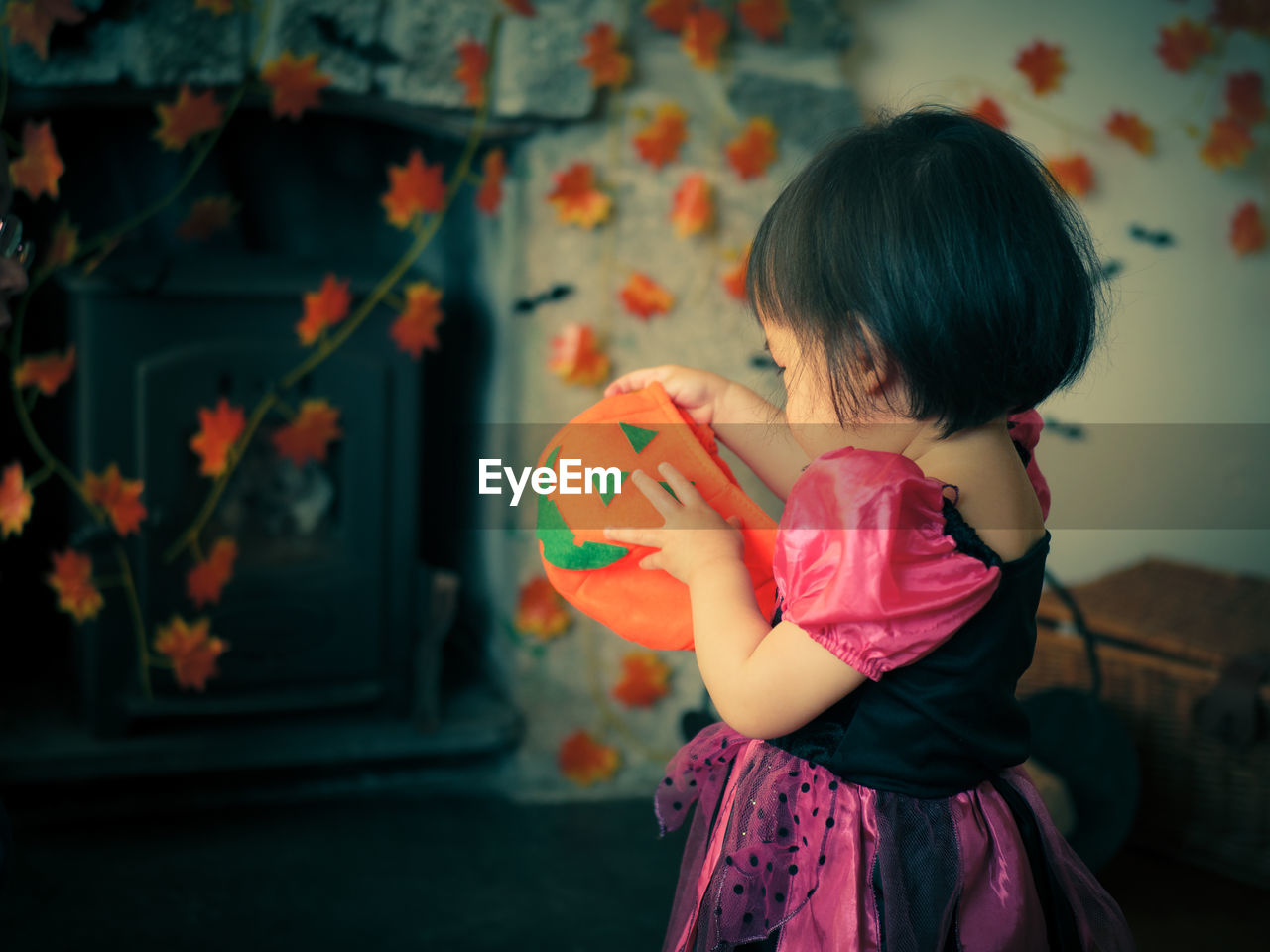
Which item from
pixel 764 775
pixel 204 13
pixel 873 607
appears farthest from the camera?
pixel 204 13

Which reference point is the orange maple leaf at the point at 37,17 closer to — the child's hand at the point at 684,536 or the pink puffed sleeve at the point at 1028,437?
the child's hand at the point at 684,536

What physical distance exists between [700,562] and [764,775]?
0.16m

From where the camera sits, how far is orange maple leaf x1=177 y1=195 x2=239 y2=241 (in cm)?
161

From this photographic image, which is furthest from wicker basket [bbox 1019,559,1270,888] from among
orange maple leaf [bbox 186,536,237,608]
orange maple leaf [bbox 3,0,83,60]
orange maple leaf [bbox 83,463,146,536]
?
orange maple leaf [bbox 3,0,83,60]

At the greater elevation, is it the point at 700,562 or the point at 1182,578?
the point at 700,562

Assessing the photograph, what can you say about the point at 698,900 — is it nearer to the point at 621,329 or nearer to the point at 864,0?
the point at 621,329

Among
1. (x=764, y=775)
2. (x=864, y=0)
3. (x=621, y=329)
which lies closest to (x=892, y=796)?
(x=764, y=775)

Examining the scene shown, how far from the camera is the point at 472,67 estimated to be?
144 cm

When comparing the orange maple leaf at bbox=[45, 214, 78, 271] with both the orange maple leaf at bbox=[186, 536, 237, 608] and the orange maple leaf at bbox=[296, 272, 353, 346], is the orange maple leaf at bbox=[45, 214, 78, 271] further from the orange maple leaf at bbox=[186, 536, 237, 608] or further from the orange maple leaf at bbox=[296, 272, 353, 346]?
the orange maple leaf at bbox=[186, 536, 237, 608]

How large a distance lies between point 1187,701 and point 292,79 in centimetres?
150

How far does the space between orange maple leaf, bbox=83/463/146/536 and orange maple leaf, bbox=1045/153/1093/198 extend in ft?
4.89

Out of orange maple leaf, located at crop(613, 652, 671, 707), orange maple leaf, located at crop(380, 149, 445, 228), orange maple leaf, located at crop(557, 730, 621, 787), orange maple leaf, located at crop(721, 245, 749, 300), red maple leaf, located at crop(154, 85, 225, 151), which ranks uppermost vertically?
red maple leaf, located at crop(154, 85, 225, 151)

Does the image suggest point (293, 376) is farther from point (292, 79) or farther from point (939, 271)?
point (939, 271)

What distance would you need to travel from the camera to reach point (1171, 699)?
1.56 metres
